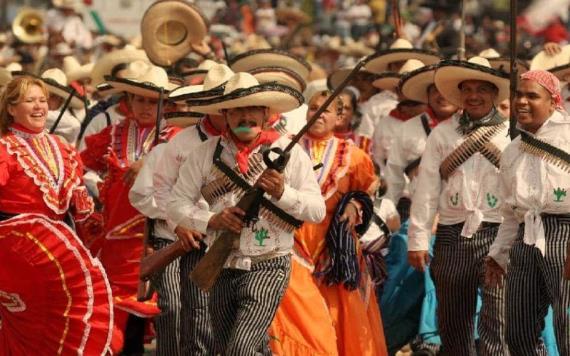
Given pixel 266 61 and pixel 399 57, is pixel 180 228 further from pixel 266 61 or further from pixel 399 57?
pixel 399 57

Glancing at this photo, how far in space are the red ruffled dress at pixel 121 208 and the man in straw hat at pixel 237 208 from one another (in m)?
2.37

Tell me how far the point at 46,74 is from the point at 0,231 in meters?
5.36

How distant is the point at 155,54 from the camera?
16.3 metres

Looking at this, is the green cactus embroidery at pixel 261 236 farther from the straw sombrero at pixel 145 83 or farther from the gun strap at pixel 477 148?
the straw sombrero at pixel 145 83

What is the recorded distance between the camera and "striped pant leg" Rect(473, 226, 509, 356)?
11.4 metres

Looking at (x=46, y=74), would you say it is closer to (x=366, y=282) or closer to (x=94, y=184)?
(x=94, y=184)

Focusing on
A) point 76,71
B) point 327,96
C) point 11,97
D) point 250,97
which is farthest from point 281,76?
point 76,71

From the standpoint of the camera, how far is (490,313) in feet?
37.6

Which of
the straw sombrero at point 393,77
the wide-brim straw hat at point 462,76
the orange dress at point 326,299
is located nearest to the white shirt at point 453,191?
the wide-brim straw hat at point 462,76

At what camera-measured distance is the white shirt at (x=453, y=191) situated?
1162 cm

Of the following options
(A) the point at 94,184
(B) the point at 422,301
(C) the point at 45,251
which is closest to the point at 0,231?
(C) the point at 45,251

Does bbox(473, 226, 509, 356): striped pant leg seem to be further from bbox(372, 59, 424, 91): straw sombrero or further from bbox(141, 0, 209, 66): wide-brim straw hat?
bbox(141, 0, 209, 66): wide-brim straw hat

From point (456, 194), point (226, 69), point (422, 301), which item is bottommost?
point (422, 301)

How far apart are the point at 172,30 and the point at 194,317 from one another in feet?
18.9
